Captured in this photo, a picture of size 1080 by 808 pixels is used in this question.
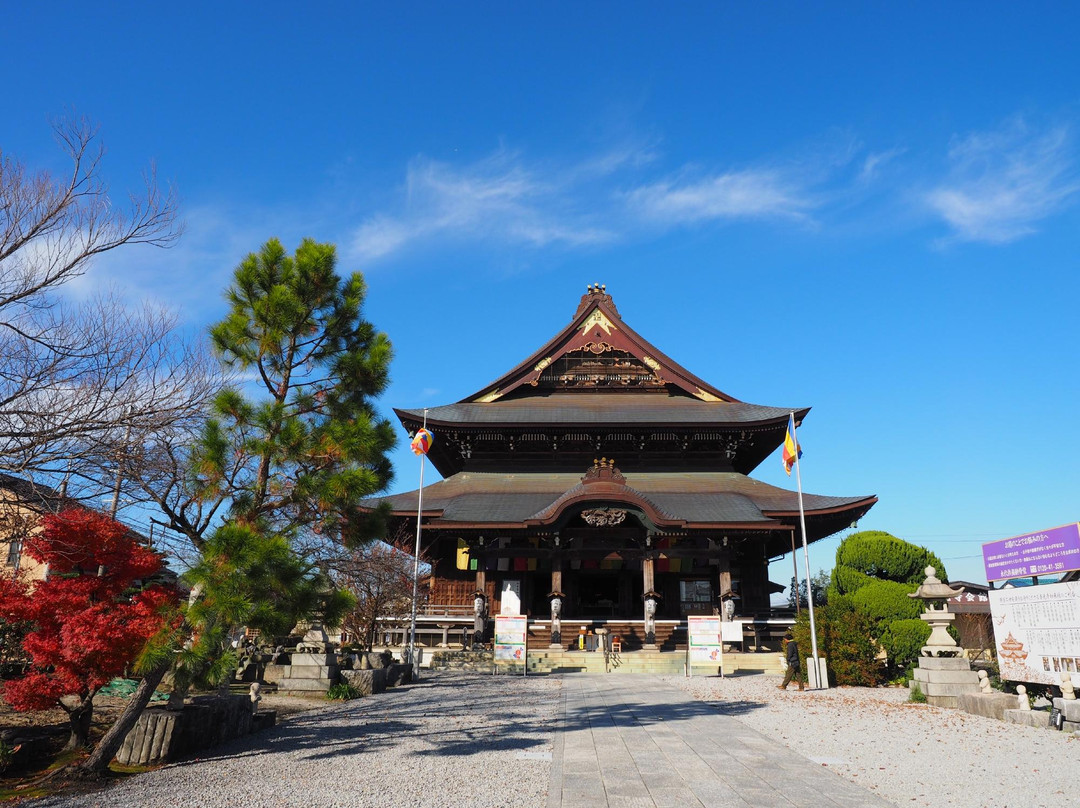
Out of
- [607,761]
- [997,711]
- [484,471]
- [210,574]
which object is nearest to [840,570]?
[997,711]

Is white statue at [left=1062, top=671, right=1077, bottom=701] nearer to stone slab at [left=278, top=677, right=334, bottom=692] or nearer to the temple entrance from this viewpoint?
stone slab at [left=278, top=677, right=334, bottom=692]

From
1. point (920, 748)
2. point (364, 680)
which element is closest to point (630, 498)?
point (364, 680)

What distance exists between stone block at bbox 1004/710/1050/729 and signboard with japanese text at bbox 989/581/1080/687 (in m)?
0.76

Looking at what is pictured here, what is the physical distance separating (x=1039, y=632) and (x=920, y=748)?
14.6 feet

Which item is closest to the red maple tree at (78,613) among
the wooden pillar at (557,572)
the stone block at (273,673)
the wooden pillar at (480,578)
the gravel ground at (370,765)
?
the gravel ground at (370,765)

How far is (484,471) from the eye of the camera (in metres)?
27.2

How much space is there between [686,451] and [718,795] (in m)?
21.2

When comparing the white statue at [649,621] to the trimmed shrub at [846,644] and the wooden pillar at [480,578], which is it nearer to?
the trimmed shrub at [846,644]

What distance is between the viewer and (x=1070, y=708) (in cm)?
988

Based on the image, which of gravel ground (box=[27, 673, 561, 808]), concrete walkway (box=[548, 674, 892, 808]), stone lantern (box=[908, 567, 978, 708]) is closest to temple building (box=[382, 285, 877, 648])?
stone lantern (box=[908, 567, 978, 708])

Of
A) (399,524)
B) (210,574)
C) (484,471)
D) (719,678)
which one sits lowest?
(719,678)

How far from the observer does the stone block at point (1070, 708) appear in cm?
978

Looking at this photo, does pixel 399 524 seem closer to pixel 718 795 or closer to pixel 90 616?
pixel 90 616

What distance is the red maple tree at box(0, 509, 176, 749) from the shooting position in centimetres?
738
